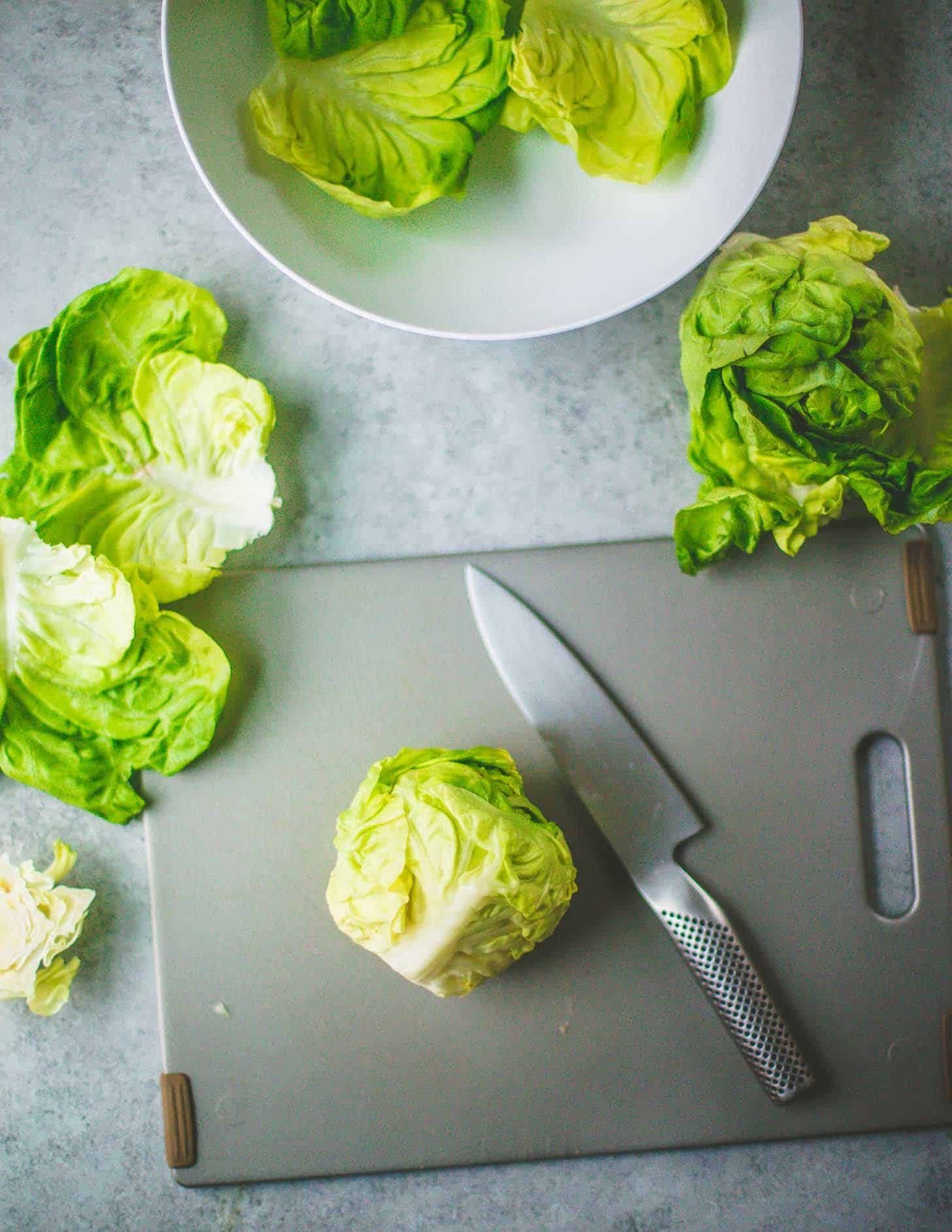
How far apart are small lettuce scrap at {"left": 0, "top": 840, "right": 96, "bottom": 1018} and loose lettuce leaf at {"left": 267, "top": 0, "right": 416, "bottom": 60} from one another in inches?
37.8

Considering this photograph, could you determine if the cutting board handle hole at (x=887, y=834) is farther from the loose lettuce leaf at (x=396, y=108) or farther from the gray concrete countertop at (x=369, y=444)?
the loose lettuce leaf at (x=396, y=108)

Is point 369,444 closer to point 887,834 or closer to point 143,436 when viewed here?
point 143,436

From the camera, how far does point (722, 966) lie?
127cm

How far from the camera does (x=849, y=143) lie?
4.49 ft

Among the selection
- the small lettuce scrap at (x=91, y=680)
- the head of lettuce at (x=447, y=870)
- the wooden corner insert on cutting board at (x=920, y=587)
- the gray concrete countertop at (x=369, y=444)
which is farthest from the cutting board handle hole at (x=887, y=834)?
the small lettuce scrap at (x=91, y=680)

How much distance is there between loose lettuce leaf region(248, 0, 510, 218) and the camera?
43.4 inches

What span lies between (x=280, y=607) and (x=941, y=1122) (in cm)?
107

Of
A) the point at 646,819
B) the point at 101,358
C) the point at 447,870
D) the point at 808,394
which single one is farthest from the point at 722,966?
the point at 101,358

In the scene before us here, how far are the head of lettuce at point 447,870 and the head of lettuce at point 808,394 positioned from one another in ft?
1.26

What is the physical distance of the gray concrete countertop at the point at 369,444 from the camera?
134cm

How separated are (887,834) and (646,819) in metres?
0.34

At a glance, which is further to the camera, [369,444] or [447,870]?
[369,444]

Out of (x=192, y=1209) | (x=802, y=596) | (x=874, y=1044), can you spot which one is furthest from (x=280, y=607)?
(x=874, y=1044)

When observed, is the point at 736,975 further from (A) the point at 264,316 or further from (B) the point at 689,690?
(A) the point at 264,316
